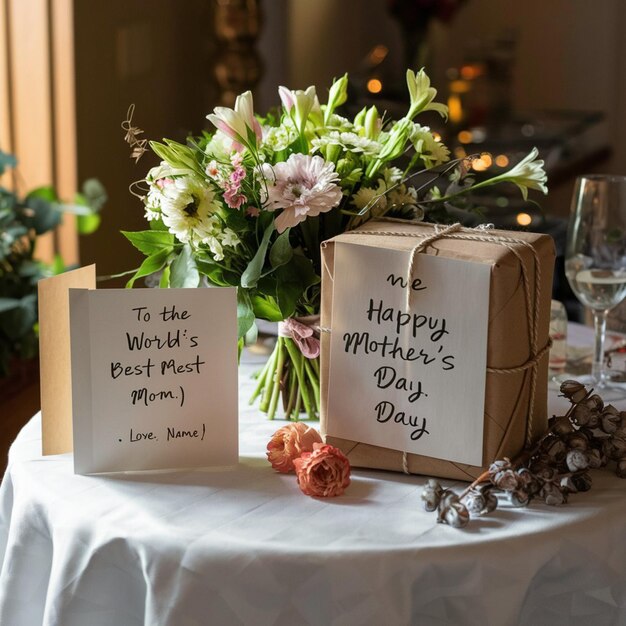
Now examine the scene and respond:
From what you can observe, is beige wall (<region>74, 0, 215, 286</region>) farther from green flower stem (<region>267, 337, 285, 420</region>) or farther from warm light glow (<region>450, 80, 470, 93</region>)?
warm light glow (<region>450, 80, 470, 93</region>)

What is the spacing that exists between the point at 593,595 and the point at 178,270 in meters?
0.54

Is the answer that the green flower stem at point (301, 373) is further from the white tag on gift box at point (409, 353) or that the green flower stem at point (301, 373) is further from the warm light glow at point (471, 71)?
the warm light glow at point (471, 71)

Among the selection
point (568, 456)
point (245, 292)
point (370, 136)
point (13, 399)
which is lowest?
point (13, 399)

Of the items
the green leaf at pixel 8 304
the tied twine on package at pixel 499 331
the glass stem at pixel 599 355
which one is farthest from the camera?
the green leaf at pixel 8 304

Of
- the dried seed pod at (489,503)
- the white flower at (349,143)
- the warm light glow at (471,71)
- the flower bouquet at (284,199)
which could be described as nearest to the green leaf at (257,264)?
the flower bouquet at (284,199)

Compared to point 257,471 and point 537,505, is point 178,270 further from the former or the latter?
point 537,505

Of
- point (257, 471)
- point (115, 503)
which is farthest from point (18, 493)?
point (257, 471)

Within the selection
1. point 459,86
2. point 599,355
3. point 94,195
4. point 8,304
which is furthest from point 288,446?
point 459,86

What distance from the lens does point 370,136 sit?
1.10 metres

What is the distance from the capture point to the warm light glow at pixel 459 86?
17.0 feet

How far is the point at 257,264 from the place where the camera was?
98 centimetres

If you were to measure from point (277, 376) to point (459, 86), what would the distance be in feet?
14.3

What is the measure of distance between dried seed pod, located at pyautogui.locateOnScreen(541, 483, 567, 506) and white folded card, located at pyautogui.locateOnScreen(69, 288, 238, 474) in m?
0.31

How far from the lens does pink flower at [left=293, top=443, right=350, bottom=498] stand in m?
0.90
